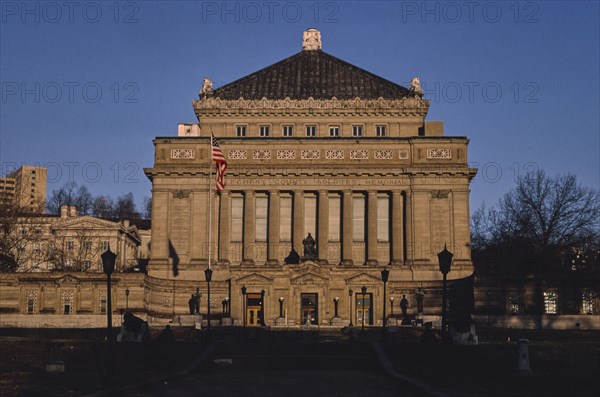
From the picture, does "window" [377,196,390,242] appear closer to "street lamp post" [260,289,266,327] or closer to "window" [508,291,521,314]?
"street lamp post" [260,289,266,327]

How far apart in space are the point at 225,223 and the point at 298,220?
821 centimetres

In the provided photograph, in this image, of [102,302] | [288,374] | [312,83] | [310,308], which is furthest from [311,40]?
[288,374]

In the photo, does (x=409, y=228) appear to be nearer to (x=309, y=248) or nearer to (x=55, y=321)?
(x=309, y=248)

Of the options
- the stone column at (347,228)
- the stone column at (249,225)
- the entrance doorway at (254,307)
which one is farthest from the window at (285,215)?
the entrance doorway at (254,307)

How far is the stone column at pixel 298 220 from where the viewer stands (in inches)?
3767

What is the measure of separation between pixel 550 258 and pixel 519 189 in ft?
27.0

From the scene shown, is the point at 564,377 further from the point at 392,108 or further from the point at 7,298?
the point at 392,108

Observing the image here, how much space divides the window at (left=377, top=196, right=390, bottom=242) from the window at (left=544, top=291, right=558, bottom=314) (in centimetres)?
2151

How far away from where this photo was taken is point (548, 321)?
73.3 meters

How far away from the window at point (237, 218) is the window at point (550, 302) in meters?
34.3

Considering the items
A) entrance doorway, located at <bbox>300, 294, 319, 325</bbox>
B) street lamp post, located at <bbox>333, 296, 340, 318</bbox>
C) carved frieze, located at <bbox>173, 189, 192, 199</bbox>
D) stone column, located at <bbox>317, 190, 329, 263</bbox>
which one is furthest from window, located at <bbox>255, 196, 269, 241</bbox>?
street lamp post, located at <bbox>333, 296, 340, 318</bbox>

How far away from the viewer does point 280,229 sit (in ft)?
321

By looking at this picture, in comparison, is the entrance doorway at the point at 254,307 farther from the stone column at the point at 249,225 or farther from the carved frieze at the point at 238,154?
the carved frieze at the point at 238,154

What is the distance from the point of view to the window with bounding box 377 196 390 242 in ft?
320
